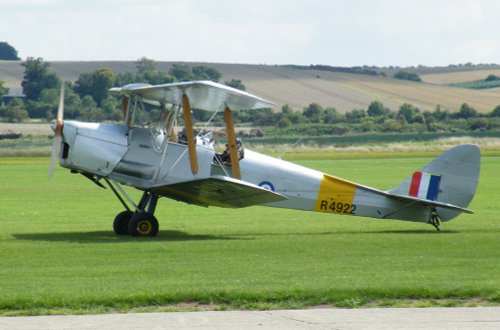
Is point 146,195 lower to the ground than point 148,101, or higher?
lower

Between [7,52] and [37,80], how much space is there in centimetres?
8029

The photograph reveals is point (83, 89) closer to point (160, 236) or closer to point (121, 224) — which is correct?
point (121, 224)

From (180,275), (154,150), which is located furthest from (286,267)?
(154,150)

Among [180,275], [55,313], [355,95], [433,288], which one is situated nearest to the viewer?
[55,313]

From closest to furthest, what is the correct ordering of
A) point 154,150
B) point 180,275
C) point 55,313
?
point 55,313 → point 180,275 → point 154,150

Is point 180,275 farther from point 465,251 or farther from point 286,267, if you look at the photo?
point 465,251

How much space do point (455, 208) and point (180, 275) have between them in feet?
24.9

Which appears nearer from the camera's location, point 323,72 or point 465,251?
point 465,251

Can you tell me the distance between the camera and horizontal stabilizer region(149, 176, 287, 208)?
1758 centimetres

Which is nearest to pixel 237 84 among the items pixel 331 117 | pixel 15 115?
pixel 331 117

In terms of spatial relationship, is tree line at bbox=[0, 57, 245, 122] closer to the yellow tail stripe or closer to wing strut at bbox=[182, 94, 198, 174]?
the yellow tail stripe

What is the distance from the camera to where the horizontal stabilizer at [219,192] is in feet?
57.7

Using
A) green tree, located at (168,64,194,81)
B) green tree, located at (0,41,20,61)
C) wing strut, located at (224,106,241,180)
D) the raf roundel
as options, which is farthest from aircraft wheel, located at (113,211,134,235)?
green tree, located at (0,41,20,61)

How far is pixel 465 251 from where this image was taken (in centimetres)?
1609
